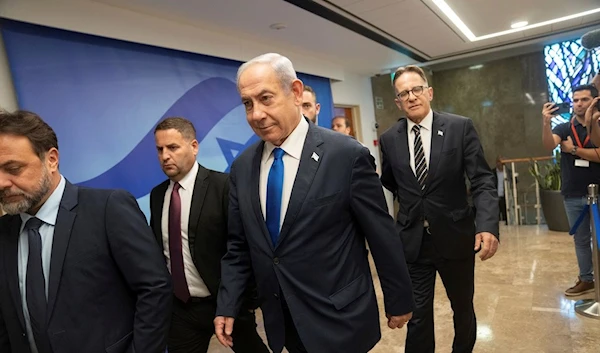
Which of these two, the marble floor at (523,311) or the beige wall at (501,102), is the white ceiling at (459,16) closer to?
the beige wall at (501,102)

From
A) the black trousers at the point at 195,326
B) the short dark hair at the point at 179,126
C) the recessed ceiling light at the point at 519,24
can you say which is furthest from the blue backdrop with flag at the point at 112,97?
the recessed ceiling light at the point at 519,24

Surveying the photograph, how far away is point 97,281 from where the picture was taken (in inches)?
49.9

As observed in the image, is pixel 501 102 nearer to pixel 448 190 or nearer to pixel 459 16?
pixel 459 16

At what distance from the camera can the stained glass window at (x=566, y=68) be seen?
718 centimetres

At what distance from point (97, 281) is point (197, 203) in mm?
727

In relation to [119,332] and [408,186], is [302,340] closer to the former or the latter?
[119,332]

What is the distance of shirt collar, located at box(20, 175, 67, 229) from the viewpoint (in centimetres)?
127

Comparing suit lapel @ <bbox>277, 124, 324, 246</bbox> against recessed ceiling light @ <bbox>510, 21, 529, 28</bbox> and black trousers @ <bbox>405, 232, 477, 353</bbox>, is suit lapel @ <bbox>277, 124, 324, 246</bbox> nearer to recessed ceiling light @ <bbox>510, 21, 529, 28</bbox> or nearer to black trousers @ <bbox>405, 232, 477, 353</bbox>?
black trousers @ <bbox>405, 232, 477, 353</bbox>

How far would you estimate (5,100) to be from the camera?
2.68 meters

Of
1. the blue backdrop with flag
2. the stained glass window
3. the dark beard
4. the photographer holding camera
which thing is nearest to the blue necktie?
the dark beard

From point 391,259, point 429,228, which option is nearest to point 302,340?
point 391,259

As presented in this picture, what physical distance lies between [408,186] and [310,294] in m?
1.07

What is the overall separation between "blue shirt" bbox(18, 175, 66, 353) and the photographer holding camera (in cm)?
345

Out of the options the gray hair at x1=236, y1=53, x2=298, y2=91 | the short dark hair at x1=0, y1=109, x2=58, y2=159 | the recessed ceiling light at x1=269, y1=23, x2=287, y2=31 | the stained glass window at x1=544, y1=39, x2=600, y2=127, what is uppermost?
the recessed ceiling light at x1=269, y1=23, x2=287, y2=31
